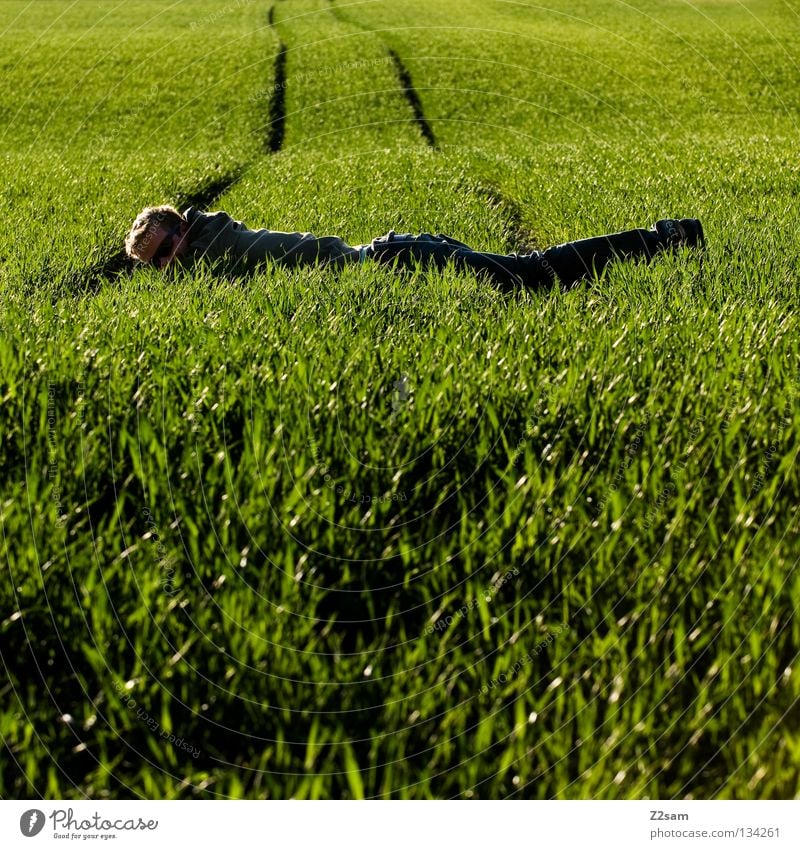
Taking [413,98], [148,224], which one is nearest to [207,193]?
[148,224]

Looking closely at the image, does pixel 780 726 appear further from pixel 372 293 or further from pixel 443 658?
pixel 372 293

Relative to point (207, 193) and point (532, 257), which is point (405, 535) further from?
point (207, 193)

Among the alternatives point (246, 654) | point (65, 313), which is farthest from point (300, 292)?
point (246, 654)

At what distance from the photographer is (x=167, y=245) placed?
19.5 ft

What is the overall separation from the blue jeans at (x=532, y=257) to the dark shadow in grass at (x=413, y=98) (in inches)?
455

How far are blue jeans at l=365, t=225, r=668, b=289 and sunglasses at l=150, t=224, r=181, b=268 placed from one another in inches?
48.4

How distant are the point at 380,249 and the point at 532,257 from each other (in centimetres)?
96

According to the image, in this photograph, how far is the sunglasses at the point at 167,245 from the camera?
591 centimetres

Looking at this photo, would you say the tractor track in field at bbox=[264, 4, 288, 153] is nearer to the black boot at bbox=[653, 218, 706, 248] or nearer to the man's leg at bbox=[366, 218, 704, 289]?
the man's leg at bbox=[366, 218, 704, 289]

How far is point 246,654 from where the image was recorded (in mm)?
2053

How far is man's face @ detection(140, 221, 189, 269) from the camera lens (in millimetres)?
5883

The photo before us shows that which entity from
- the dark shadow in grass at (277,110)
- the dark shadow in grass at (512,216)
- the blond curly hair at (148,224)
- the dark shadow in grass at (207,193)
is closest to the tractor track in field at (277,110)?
the dark shadow in grass at (277,110)

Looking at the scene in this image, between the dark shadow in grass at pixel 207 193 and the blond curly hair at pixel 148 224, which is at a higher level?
the blond curly hair at pixel 148 224

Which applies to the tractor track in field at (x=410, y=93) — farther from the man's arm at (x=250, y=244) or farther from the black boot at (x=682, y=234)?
the black boot at (x=682, y=234)
